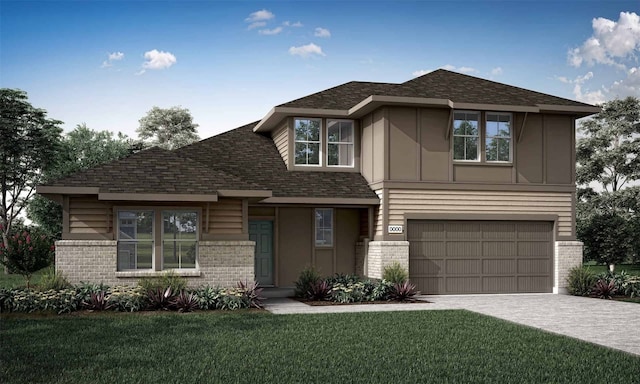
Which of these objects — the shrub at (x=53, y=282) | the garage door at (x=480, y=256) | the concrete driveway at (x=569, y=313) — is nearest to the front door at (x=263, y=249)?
the garage door at (x=480, y=256)

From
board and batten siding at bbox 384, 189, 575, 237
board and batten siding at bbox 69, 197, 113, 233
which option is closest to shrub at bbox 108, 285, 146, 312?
board and batten siding at bbox 69, 197, 113, 233

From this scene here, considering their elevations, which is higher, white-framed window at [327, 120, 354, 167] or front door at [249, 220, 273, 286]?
white-framed window at [327, 120, 354, 167]

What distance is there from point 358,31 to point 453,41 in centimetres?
404

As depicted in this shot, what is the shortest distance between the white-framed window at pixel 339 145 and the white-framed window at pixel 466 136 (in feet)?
11.1

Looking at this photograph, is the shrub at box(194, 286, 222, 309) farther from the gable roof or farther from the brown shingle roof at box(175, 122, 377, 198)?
the gable roof

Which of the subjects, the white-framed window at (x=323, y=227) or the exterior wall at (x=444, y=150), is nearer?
the exterior wall at (x=444, y=150)

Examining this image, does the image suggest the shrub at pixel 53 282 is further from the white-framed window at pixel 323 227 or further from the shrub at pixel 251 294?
the white-framed window at pixel 323 227

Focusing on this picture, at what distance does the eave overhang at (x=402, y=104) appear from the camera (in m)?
20.9

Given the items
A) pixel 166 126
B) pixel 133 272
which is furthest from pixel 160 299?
pixel 166 126

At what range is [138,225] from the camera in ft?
61.2

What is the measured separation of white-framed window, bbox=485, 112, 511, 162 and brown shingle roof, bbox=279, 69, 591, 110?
558 mm

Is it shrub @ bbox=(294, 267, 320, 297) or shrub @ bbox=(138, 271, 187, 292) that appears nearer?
shrub @ bbox=(138, 271, 187, 292)

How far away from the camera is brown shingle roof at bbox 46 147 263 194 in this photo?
18.0 metres

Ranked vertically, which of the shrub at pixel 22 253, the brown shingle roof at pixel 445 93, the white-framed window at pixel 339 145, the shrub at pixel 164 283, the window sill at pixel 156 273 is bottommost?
the shrub at pixel 164 283
